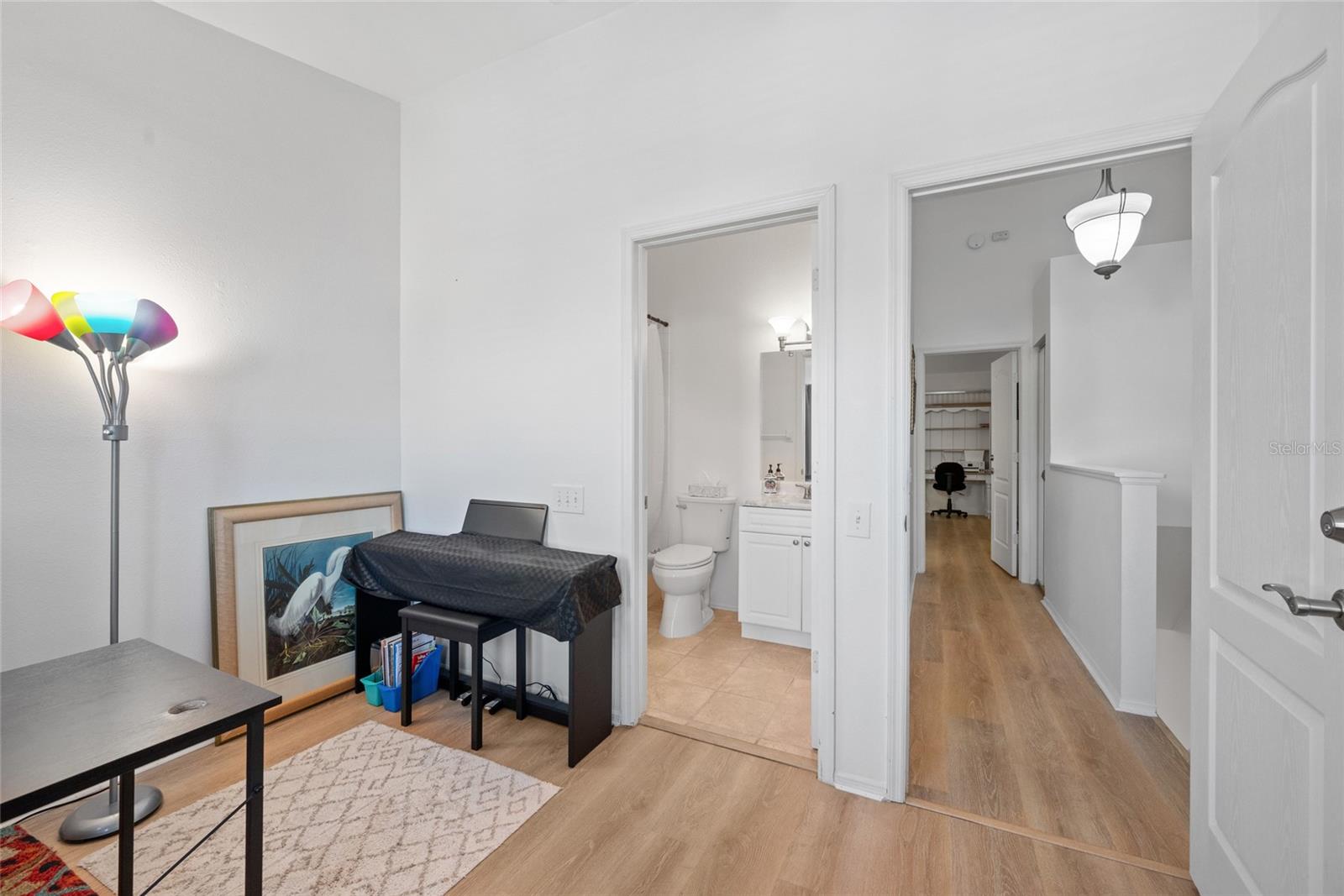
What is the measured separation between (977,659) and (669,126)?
10.3 ft

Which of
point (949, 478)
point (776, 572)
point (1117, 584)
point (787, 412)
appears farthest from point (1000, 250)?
point (949, 478)

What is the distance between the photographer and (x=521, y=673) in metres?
2.30

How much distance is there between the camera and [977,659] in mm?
2992

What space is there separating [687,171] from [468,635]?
2.02 m

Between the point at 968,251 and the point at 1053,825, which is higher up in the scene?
the point at 968,251

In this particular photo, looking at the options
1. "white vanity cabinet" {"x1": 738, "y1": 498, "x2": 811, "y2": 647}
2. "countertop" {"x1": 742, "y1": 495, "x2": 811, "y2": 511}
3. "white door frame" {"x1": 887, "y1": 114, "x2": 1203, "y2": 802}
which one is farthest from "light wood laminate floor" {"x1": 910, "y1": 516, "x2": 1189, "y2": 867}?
"countertop" {"x1": 742, "y1": 495, "x2": 811, "y2": 511}

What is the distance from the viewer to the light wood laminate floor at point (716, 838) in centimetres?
146

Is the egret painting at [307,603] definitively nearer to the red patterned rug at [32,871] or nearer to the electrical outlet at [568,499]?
the red patterned rug at [32,871]

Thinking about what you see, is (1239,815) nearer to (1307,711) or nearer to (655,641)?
(1307,711)

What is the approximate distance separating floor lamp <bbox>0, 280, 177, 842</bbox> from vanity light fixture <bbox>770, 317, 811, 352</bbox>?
312 cm

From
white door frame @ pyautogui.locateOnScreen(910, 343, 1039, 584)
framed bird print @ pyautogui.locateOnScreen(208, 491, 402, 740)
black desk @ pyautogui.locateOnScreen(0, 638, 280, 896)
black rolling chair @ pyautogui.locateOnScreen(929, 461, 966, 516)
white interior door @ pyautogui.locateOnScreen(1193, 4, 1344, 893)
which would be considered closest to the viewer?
black desk @ pyautogui.locateOnScreen(0, 638, 280, 896)

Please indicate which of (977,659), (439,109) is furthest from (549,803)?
(439,109)

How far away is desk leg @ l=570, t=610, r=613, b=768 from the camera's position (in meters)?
2.00

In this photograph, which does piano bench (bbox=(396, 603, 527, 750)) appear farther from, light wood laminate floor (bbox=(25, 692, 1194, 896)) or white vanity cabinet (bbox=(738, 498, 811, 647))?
white vanity cabinet (bbox=(738, 498, 811, 647))
